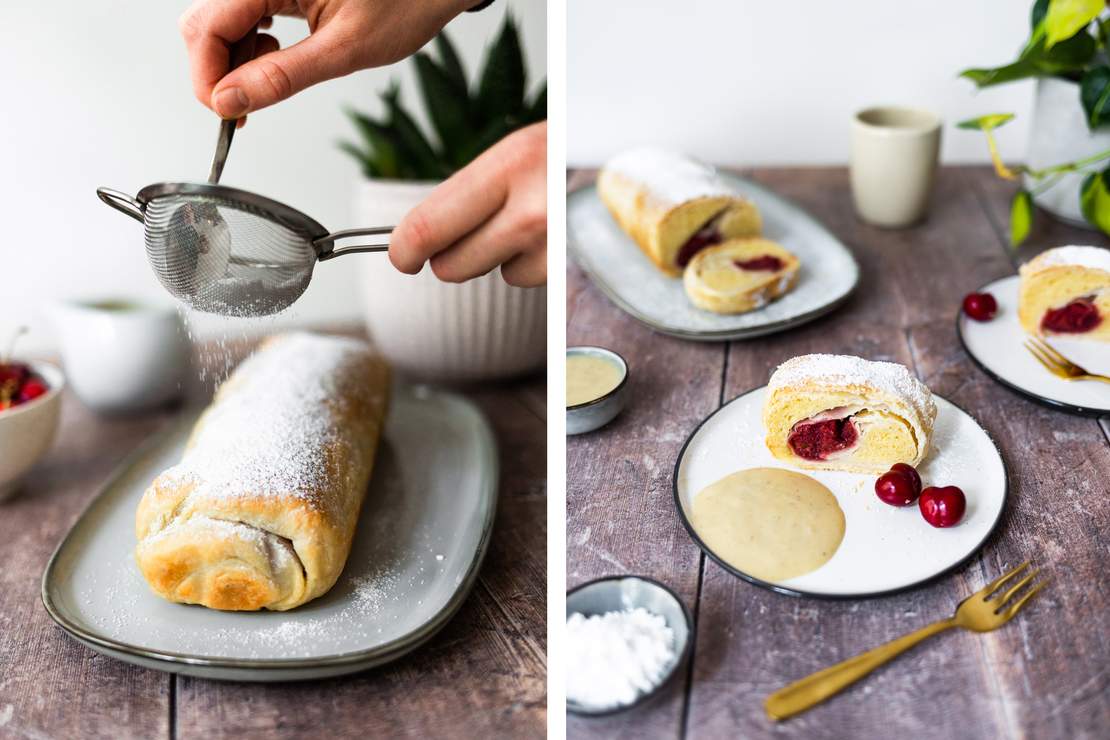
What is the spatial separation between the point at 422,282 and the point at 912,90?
0.91 meters

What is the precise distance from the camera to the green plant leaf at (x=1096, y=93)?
3.89ft

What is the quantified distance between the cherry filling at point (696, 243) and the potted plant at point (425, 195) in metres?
0.20

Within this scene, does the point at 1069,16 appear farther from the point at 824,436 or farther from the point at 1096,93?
the point at 824,436

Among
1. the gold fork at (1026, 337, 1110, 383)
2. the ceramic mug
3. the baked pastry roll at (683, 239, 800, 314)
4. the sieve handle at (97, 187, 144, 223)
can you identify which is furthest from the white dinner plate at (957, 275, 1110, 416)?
the ceramic mug

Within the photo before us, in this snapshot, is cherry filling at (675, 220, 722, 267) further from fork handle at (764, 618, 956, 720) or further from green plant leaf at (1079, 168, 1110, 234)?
fork handle at (764, 618, 956, 720)

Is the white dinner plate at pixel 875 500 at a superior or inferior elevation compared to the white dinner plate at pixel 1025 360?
superior

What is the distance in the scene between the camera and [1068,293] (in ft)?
3.48

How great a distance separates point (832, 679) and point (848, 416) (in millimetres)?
267

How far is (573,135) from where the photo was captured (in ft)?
5.43

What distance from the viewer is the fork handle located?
649 mm

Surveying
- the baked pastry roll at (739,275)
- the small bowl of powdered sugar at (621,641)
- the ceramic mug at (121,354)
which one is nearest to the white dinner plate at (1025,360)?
the baked pastry roll at (739,275)

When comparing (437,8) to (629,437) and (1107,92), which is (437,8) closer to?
(629,437)

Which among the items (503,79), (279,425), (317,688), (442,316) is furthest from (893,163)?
(317,688)

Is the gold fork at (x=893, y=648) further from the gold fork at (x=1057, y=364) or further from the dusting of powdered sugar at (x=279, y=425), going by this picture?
the dusting of powdered sugar at (x=279, y=425)
